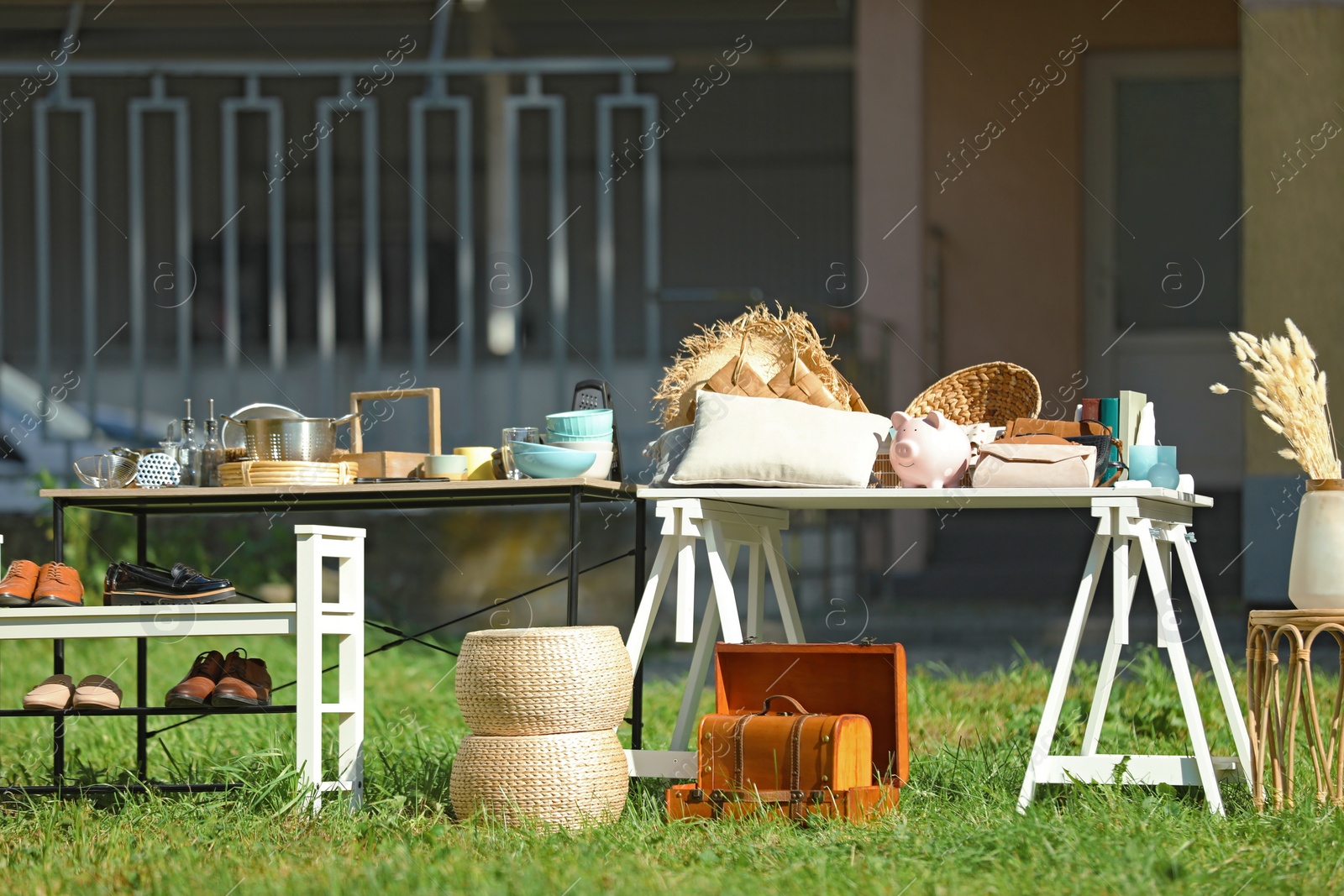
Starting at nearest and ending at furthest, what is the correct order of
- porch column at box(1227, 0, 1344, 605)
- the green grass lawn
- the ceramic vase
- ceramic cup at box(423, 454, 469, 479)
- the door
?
the green grass lawn < the ceramic vase < ceramic cup at box(423, 454, 469, 479) < porch column at box(1227, 0, 1344, 605) < the door

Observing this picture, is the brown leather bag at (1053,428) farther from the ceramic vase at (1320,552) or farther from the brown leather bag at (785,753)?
the brown leather bag at (785,753)

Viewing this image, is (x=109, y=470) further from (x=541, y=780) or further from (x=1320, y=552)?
(x=1320, y=552)

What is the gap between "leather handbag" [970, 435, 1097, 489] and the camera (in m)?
3.54

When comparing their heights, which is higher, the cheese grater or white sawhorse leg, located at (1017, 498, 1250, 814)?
the cheese grater

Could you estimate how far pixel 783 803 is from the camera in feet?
11.1

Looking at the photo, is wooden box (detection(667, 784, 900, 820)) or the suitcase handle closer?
wooden box (detection(667, 784, 900, 820))

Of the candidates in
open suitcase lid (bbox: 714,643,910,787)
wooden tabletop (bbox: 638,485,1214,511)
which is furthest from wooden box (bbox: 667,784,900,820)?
wooden tabletop (bbox: 638,485,1214,511)

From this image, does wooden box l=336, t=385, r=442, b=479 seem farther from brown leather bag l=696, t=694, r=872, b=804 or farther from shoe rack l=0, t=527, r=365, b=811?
brown leather bag l=696, t=694, r=872, b=804

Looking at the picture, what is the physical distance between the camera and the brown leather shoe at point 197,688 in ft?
11.8

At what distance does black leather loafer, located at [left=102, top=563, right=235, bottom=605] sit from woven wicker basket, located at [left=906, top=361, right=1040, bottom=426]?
6.12 ft

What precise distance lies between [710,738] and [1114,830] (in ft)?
3.05

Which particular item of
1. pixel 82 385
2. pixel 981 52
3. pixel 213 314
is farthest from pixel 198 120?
pixel 981 52

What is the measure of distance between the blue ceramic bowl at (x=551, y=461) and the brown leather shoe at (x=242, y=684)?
82 cm

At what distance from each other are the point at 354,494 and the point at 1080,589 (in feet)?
5.94
